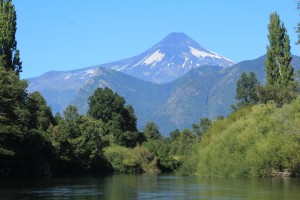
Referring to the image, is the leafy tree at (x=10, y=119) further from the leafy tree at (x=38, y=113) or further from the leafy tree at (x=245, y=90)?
the leafy tree at (x=245, y=90)

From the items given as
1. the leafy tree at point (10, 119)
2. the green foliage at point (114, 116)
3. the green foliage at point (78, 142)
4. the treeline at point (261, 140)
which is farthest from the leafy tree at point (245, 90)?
the leafy tree at point (10, 119)

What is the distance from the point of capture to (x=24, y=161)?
8244 cm

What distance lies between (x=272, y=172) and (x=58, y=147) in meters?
42.1

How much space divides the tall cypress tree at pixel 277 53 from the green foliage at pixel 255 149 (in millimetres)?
21276

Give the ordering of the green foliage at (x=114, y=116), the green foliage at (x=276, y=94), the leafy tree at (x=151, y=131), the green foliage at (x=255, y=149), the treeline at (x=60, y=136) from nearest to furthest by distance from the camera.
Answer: the green foliage at (x=255, y=149), the treeline at (x=60, y=136), the green foliage at (x=276, y=94), the green foliage at (x=114, y=116), the leafy tree at (x=151, y=131)

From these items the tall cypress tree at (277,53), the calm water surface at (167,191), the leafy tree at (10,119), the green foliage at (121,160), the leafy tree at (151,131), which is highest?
the tall cypress tree at (277,53)

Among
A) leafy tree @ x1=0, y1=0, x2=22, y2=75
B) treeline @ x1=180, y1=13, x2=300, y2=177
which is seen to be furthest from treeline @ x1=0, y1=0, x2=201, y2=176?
treeline @ x1=180, y1=13, x2=300, y2=177

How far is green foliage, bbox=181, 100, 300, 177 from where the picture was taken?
210ft

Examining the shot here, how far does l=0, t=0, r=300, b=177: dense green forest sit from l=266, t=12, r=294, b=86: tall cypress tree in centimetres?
17

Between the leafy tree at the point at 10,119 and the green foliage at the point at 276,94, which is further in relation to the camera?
the green foliage at the point at 276,94

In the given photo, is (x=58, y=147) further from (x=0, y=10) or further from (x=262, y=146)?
(x=262, y=146)

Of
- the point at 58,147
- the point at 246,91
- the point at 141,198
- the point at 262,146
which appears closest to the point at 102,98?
the point at 246,91

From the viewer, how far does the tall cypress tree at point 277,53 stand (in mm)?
A: 96350

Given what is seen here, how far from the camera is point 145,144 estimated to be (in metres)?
140
